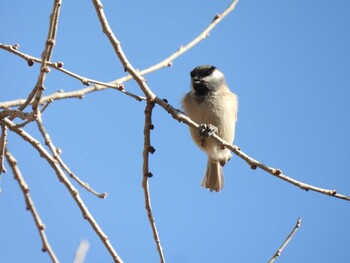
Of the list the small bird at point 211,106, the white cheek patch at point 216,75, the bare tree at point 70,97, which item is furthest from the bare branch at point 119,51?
the white cheek patch at point 216,75

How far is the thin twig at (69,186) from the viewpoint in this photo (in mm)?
2667

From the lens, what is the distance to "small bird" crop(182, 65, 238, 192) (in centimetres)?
522

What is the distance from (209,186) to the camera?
613 cm

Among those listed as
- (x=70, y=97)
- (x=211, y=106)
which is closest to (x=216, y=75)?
(x=211, y=106)

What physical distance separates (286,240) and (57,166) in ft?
4.81

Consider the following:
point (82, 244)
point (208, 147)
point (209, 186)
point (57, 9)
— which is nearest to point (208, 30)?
point (57, 9)

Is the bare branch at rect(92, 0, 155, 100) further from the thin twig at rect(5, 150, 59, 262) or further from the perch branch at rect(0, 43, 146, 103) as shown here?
the thin twig at rect(5, 150, 59, 262)

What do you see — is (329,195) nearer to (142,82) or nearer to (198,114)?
(142,82)

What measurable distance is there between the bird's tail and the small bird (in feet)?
0.76

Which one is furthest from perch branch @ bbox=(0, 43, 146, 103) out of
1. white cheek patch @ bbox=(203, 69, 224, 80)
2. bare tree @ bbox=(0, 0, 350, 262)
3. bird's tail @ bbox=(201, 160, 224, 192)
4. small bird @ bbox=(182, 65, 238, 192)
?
bird's tail @ bbox=(201, 160, 224, 192)

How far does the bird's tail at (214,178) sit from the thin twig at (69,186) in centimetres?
337

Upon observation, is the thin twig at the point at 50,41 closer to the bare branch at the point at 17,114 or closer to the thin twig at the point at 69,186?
the bare branch at the point at 17,114

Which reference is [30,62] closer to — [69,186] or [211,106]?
[69,186]

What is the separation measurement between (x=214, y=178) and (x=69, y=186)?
3.50 m
